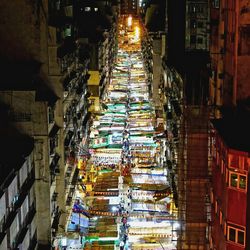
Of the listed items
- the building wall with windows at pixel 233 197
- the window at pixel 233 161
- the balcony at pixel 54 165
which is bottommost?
the balcony at pixel 54 165

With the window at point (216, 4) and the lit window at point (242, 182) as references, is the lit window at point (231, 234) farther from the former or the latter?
the window at point (216, 4)

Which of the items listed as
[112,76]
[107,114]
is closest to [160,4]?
[107,114]

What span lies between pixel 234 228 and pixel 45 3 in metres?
20.4

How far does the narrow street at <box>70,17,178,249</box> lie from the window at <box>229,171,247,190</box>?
15917 millimetres

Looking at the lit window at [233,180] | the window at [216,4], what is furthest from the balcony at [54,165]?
the lit window at [233,180]

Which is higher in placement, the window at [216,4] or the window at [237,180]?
the window at [216,4]

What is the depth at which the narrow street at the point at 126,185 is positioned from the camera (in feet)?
140

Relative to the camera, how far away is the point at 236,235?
22.8 metres

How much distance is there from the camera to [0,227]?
955 inches

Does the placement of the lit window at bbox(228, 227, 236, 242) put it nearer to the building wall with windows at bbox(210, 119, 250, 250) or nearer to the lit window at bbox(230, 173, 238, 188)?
the building wall with windows at bbox(210, 119, 250, 250)

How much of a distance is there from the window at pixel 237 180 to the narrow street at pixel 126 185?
1592 cm

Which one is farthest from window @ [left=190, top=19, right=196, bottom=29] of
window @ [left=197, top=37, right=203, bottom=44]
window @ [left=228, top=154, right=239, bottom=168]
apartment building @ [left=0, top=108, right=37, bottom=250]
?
window @ [left=228, top=154, right=239, bottom=168]

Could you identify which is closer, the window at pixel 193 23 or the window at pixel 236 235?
the window at pixel 236 235

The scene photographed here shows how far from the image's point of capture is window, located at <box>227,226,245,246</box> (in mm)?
22516
